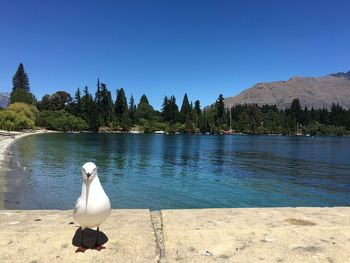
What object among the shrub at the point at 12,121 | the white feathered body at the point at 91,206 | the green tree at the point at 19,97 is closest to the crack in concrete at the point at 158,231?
the white feathered body at the point at 91,206

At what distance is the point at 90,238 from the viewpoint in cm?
551

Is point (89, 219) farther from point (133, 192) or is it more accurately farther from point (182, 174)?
point (182, 174)

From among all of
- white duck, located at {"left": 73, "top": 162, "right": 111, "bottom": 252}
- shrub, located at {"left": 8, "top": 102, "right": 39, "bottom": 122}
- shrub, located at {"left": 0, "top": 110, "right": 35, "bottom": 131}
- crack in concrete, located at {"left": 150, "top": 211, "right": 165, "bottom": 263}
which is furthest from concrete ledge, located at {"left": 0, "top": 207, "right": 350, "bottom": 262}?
shrub, located at {"left": 8, "top": 102, "right": 39, "bottom": 122}

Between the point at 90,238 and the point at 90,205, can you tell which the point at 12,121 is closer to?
the point at 90,238

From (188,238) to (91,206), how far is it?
5.19ft

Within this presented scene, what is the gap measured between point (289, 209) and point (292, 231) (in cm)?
165

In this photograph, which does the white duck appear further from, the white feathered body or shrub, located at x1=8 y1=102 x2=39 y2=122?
shrub, located at x1=8 y1=102 x2=39 y2=122

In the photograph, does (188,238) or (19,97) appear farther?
(19,97)

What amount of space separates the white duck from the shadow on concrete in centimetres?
9

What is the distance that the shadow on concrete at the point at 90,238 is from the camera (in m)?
5.32

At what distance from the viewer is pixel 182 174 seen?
37.4m

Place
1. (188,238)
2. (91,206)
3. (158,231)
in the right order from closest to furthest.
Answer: (91,206) < (188,238) < (158,231)

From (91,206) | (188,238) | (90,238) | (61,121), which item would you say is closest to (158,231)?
(188,238)

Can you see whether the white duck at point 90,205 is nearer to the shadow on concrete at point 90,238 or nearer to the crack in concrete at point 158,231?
the shadow on concrete at point 90,238
